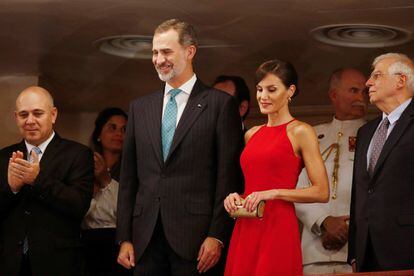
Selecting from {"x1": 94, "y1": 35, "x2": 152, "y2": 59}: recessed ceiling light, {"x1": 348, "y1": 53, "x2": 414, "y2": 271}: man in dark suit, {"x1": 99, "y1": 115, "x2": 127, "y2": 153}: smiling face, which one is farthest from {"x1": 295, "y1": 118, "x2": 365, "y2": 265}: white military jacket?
{"x1": 94, "y1": 35, "x2": 152, "y2": 59}: recessed ceiling light

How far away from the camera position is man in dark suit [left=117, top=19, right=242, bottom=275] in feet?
13.8

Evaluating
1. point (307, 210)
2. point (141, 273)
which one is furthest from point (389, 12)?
point (141, 273)

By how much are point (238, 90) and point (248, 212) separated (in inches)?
55.1

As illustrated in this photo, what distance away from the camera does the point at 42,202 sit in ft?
15.8

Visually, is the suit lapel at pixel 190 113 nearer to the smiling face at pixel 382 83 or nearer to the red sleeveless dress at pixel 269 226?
the red sleeveless dress at pixel 269 226

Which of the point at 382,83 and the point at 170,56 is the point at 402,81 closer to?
the point at 382,83

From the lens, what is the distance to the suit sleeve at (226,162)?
4.21 meters

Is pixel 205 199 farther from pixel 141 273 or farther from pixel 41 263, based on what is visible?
pixel 41 263

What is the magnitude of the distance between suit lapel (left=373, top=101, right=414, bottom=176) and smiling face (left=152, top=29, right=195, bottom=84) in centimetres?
97

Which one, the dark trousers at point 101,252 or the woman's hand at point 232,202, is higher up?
the woman's hand at point 232,202

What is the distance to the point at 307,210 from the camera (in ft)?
16.8

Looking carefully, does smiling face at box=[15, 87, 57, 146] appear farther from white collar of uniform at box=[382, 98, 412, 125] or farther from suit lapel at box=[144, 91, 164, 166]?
white collar of uniform at box=[382, 98, 412, 125]

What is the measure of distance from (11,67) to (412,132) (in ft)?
11.3

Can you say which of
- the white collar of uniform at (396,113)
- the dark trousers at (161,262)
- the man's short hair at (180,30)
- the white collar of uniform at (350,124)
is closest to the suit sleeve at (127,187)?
the dark trousers at (161,262)
